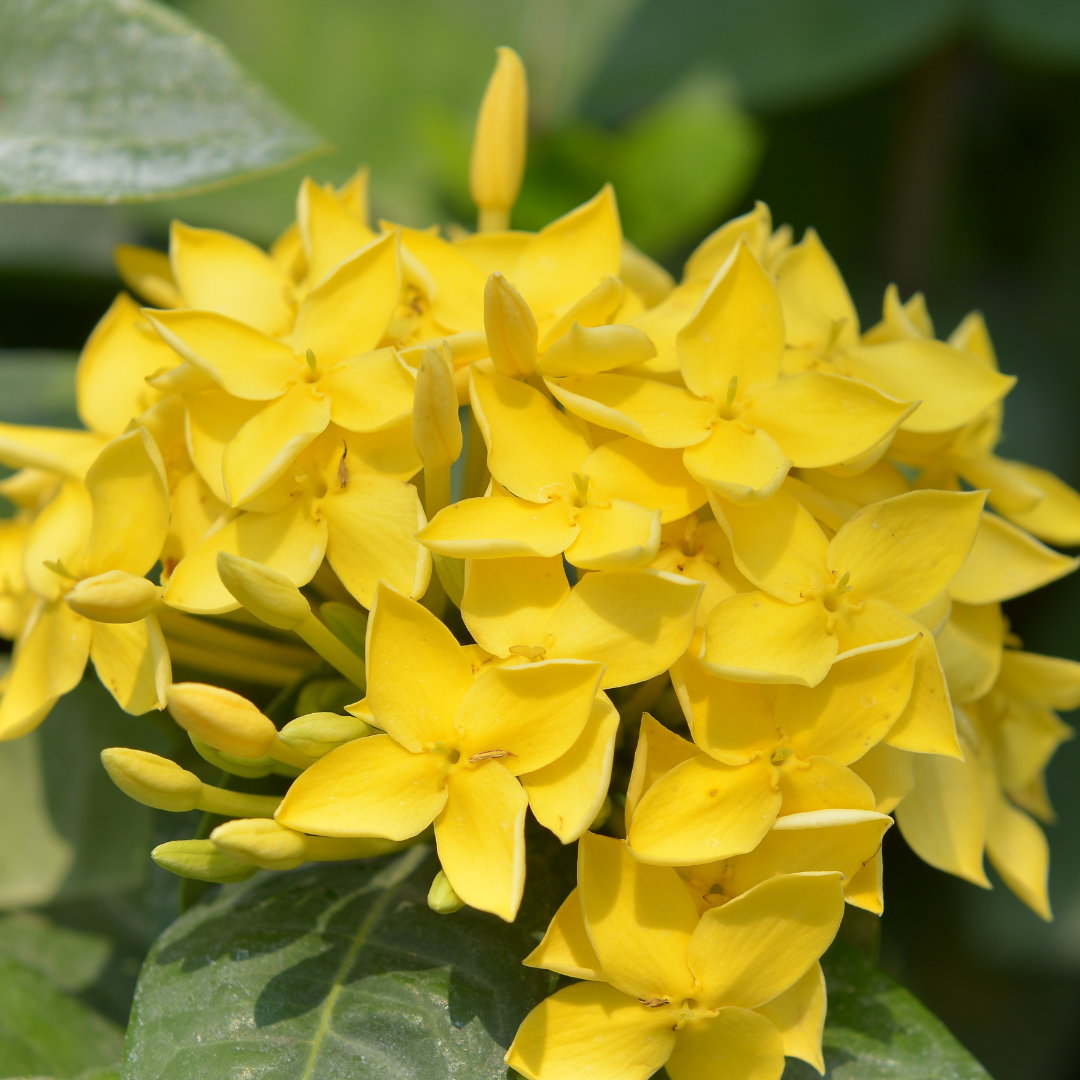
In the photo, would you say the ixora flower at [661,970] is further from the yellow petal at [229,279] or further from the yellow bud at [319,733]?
the yellow petal at [229,279]

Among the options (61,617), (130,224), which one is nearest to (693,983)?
(61,617)

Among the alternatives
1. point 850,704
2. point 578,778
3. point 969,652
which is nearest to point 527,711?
point 578,778

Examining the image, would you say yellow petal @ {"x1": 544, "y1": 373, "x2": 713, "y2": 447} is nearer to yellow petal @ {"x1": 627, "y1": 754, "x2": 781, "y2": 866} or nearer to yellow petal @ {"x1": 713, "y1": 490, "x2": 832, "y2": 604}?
yellow petal @ {"x1": 713, "y1": 490, "x2": 832, "y2": 604}

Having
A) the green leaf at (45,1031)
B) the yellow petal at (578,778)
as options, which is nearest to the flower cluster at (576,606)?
the yellow petal at (578,778)

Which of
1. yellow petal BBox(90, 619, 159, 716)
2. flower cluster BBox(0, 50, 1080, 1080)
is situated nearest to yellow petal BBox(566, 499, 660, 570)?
flower cluster BBox(0, 50, 1080, 1080)

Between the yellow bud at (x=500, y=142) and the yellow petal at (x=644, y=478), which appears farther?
the yellow bud at (x=500, y=142)

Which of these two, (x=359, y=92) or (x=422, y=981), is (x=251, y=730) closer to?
(x=422, y=981)

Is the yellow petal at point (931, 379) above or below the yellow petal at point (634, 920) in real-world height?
above
